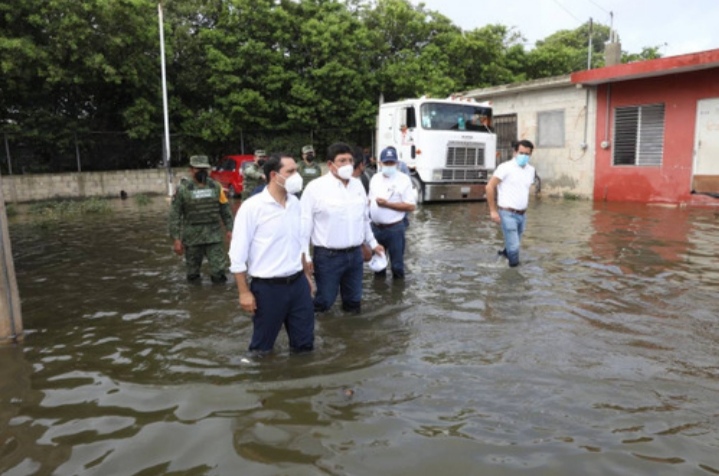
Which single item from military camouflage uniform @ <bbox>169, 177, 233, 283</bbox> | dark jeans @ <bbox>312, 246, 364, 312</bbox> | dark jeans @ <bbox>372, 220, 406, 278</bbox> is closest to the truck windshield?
dark jeans @ <bbox>372, 220, 406, 278</bbox>

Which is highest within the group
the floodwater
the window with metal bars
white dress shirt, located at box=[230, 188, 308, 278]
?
the window with metal bars

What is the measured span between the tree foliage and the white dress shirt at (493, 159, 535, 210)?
57.3 feet

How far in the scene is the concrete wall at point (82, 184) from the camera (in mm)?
21109

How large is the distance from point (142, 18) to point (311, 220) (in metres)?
19.5

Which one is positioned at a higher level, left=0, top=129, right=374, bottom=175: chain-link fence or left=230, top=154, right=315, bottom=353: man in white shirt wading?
left=0, top=129, right=374, bottom=175: chain-link fence

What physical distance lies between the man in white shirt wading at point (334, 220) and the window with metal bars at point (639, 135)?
13438mm

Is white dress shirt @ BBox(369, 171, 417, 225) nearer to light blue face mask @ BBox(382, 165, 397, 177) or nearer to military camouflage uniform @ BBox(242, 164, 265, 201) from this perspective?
light blue face mask @ BBox(382, 165, 397, 177)

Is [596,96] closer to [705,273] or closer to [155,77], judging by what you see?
[705,273]

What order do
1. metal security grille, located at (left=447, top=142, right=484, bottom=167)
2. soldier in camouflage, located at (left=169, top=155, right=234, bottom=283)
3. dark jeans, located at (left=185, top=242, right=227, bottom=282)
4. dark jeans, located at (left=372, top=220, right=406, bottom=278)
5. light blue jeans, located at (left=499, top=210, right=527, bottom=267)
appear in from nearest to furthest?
dark jeans, located at (left=372, top=220, right=406, bottom=278)
soldier in camouflage, located at (left=169, top=155, right=234, bottom=283)
dark jeans, located at (left=185, top=242, right=227, bottom=282)
light blue jeans, located at (left=499, top=210, right=527, bottom=267)
metal security grille, located at (left=447, top=142, right=484, bottom=167)

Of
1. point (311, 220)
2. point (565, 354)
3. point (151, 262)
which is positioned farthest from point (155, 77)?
point (565, 354)

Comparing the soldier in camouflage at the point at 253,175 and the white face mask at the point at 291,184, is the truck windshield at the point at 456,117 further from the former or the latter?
the white face mask at the point at 291,184

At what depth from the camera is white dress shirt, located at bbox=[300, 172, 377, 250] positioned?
542 centimetres

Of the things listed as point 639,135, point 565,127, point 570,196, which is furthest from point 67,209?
point 639,135

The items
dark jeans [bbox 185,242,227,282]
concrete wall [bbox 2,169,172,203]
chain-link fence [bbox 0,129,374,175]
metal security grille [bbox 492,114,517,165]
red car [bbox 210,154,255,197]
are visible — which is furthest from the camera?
chain-link fence [bbox 0,129,374,175]
